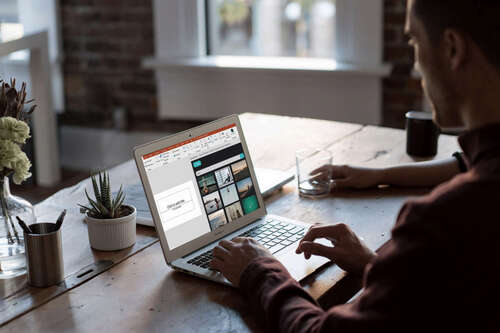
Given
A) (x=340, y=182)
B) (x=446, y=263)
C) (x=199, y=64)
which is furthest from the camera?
(x=199, y=64)

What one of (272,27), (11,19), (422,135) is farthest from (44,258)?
(11,19)

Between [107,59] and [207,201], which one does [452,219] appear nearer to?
[207,201]

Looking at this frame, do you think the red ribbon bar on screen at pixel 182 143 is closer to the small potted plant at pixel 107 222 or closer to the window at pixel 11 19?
the small potted plant at pixel 107 222

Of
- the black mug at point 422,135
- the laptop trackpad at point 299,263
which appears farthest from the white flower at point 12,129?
the black mug at point 422,135

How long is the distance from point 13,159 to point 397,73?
2683 millimetres

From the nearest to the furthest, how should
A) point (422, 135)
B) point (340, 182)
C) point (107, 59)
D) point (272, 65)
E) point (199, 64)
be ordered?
point (340, 182)
point (422, 135)
point (272, 65)
point (199, 64)
point (107, 59)

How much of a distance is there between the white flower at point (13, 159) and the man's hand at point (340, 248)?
63 cm

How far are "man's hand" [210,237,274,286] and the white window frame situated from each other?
2.40 m

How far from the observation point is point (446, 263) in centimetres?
99

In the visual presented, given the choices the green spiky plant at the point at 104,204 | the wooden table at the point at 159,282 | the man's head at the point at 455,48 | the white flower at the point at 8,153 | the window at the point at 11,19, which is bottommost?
the wooden table at the point at 159,282

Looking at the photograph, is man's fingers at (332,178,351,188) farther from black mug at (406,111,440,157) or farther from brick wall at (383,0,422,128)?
brick wall at (383,0,422,128)

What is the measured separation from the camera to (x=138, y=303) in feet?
4.58

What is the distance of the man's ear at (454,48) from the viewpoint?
1029 mm

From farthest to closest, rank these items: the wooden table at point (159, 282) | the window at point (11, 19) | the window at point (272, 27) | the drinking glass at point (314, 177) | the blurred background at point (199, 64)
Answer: the window at point (11, 19) < the window at point (272, 27) < the blurred background at point (199, 64) < the drinking glass at point (314, 177) < the wooden table at point (159, 282)
